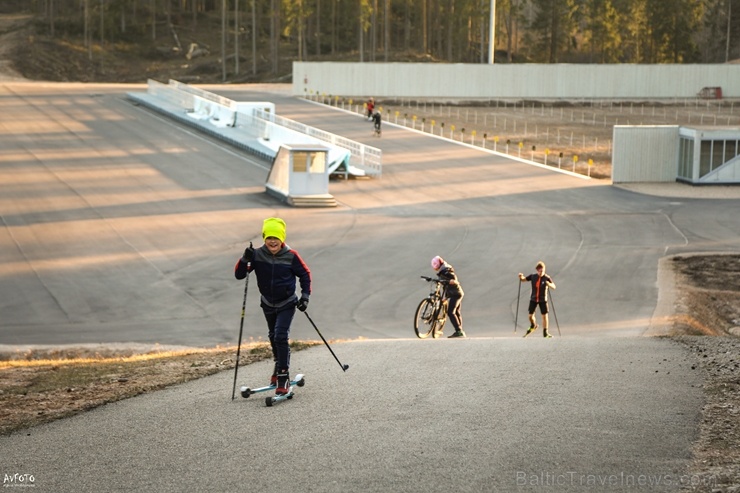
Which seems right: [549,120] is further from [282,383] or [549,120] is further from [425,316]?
[282,383]

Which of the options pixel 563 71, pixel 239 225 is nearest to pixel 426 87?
pixel 563 71

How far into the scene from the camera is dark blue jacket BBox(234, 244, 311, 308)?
480 inches

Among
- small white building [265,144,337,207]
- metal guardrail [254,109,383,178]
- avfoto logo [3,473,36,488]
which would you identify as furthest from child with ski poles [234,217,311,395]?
metal guardrail [254,109,383,178]

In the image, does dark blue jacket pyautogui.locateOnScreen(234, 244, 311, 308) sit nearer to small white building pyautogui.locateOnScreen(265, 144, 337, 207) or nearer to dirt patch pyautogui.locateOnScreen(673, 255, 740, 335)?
dirt patch pyautogui.locateOnScreen(673, 255, 740, 335)

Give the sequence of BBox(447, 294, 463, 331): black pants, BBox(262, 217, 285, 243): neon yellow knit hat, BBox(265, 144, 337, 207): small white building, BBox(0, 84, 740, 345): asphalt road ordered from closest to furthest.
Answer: BBox(262, 217, 285, 243): neon yellow knit hat
BBox(447, 294, 463, 331): black pants
BBox(0, 84, 740, 345): asphalt road
BBox(265, 144, 337, 207): small white building

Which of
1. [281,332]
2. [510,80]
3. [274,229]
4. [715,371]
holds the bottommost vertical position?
[715,371]

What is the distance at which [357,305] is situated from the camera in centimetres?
2944

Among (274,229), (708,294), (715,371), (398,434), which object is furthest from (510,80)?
(398,434)

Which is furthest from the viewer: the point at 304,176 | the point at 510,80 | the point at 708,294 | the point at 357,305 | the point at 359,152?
the point at 510,80

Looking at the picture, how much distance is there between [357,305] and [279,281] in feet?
56.7

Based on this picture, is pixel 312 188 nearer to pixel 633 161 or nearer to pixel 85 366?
pixel 633 161

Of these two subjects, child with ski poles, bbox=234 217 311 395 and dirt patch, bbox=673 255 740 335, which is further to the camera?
dirt patch, bbox=673 255 740 335

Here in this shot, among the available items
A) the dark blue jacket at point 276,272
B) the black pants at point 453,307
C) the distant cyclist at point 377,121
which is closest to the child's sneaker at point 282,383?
the dark blue jacket at point 276,272

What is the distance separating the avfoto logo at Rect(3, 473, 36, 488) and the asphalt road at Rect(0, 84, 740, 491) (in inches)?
3.6
